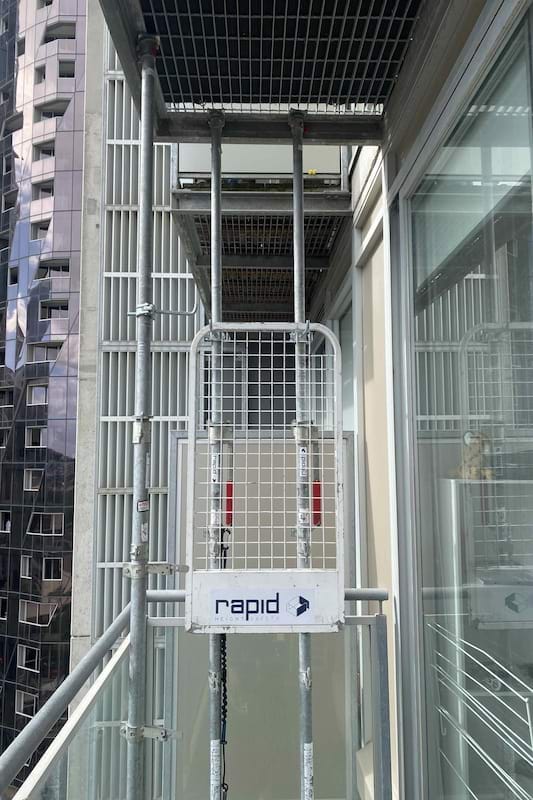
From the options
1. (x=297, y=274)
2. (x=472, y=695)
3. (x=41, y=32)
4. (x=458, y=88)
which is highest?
(x=41, y=32)

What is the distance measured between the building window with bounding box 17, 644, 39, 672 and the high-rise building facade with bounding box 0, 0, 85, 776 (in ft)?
0.12

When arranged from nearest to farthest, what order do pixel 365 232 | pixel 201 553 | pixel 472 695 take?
pixel 472 695 < pixel 201 553 < pixel 365 232

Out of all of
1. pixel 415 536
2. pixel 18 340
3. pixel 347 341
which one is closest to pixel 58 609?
pixel 18 340

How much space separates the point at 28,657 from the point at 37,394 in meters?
9.89

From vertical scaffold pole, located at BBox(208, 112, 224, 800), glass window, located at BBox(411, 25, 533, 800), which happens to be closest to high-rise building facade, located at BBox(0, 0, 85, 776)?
vertical scaffold pole, located at BBox(208, 112, 224, 800)

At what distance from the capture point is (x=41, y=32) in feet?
75.8

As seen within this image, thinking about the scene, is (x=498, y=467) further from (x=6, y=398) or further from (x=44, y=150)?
(x=44, y=150)

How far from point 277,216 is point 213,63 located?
130cm

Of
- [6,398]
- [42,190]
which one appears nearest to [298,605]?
[6,398]

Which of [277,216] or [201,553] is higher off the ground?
[277,216]

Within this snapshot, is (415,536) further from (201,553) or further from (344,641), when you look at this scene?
(201,553)

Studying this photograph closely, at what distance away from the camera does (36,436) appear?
22141mm

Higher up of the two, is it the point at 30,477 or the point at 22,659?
the point at 30,477

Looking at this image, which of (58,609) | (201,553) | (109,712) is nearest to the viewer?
(109,712)
